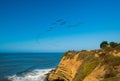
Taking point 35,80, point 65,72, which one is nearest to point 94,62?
point 65,72

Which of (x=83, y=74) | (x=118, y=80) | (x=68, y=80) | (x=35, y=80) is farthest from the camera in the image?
(x=35, y=80)

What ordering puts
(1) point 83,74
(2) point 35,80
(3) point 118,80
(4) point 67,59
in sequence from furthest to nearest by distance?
(2) point 35,80 → (4) point 67,59 → (1) point 83,74 → (3) point 118,80

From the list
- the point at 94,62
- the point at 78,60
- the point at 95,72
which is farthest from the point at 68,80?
the point at 95,72

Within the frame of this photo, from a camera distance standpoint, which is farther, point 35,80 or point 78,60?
point 35,80

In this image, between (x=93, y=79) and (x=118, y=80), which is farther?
(x=93, y=79)

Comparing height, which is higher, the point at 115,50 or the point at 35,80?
the point at 115,50

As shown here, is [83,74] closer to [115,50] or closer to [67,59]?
[115,50]

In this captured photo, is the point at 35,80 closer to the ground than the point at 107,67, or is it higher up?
closer to the ground

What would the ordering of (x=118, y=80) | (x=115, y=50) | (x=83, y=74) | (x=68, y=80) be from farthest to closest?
(x=68, y=80), (x=115, y=50), (x=83, y=74), (x=118, y=80)

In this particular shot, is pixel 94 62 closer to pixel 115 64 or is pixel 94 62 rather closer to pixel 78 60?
pixel 115 64
